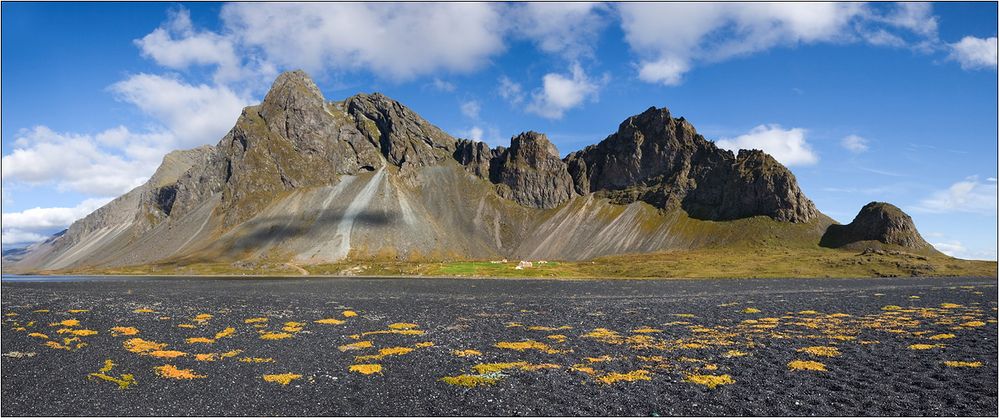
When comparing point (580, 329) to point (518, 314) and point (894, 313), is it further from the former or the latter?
point (894, 313)

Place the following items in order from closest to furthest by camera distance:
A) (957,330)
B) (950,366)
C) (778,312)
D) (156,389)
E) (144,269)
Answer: (156,389)
(950,366)
(957,330)
(778,312)
(144,269)

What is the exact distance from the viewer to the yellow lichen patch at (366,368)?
23.1 metres

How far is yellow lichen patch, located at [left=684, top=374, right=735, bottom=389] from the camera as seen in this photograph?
20.7 metres

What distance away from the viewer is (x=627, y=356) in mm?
26391

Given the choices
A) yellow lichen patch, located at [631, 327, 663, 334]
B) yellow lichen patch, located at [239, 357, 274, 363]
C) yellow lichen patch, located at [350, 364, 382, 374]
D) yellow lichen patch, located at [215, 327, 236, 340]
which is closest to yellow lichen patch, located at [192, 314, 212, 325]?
yellow lichen patch, located at [215, 327, 236, 340]

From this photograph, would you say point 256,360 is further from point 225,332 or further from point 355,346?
point 225,332

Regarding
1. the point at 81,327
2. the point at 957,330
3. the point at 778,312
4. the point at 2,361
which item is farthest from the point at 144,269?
the point at 957,330

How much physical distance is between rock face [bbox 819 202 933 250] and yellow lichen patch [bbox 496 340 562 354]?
202873mm

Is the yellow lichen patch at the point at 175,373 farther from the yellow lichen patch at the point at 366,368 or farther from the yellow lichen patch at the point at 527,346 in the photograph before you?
the yellow lichen patch at the point at 527,346

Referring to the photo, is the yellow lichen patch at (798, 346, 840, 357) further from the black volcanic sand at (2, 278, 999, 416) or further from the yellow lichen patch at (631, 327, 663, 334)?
the yellow lichen patch at (631, 327, 663, 334)

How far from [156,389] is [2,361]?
460 inches

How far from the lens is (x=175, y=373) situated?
875 inches

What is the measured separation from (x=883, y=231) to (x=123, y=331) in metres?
224

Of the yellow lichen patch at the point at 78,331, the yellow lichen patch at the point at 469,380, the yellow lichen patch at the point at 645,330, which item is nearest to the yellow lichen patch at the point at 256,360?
the yellow lichen patch at the point at 469,380
